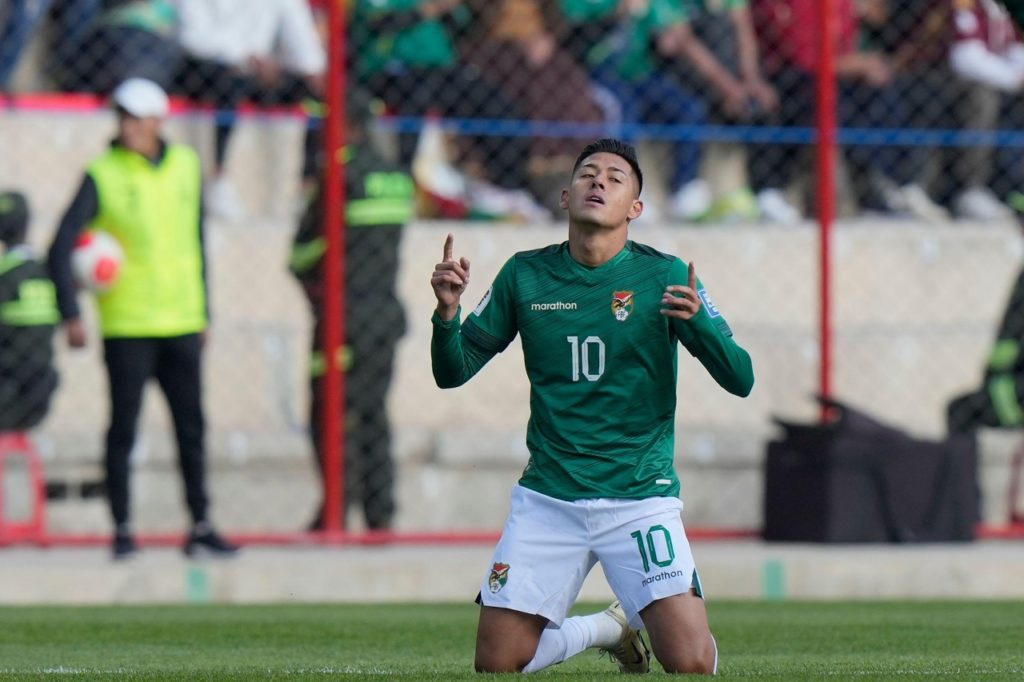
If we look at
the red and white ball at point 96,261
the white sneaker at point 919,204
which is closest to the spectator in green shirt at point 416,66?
the white sneaker at point 919,204

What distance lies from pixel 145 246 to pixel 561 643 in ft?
14.5

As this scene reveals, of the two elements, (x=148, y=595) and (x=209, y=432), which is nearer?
(x=148, y=595)

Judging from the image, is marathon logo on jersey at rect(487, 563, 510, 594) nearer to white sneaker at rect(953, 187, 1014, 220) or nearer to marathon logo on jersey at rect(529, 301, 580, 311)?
marathon logo on jersey at rect(529, 301, 580, 311)

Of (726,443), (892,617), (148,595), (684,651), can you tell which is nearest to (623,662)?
(684,651)

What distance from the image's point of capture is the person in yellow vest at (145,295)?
10.4 meters

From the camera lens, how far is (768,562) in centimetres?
1080

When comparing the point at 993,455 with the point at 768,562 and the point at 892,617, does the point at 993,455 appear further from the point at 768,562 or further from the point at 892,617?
the point at 892,617

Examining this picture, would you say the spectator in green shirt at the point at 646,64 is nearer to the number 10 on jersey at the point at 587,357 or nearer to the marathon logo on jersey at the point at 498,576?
the number 10 on jersey at the point at 587,357

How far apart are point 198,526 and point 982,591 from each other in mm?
3771

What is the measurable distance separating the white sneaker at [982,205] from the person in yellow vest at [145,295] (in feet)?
21.2

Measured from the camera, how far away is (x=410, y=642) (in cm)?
823

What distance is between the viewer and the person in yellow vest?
1041 centimetres

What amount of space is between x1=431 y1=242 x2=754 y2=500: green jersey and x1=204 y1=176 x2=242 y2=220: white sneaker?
7.43m

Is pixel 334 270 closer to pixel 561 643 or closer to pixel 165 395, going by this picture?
pixel 165 395
